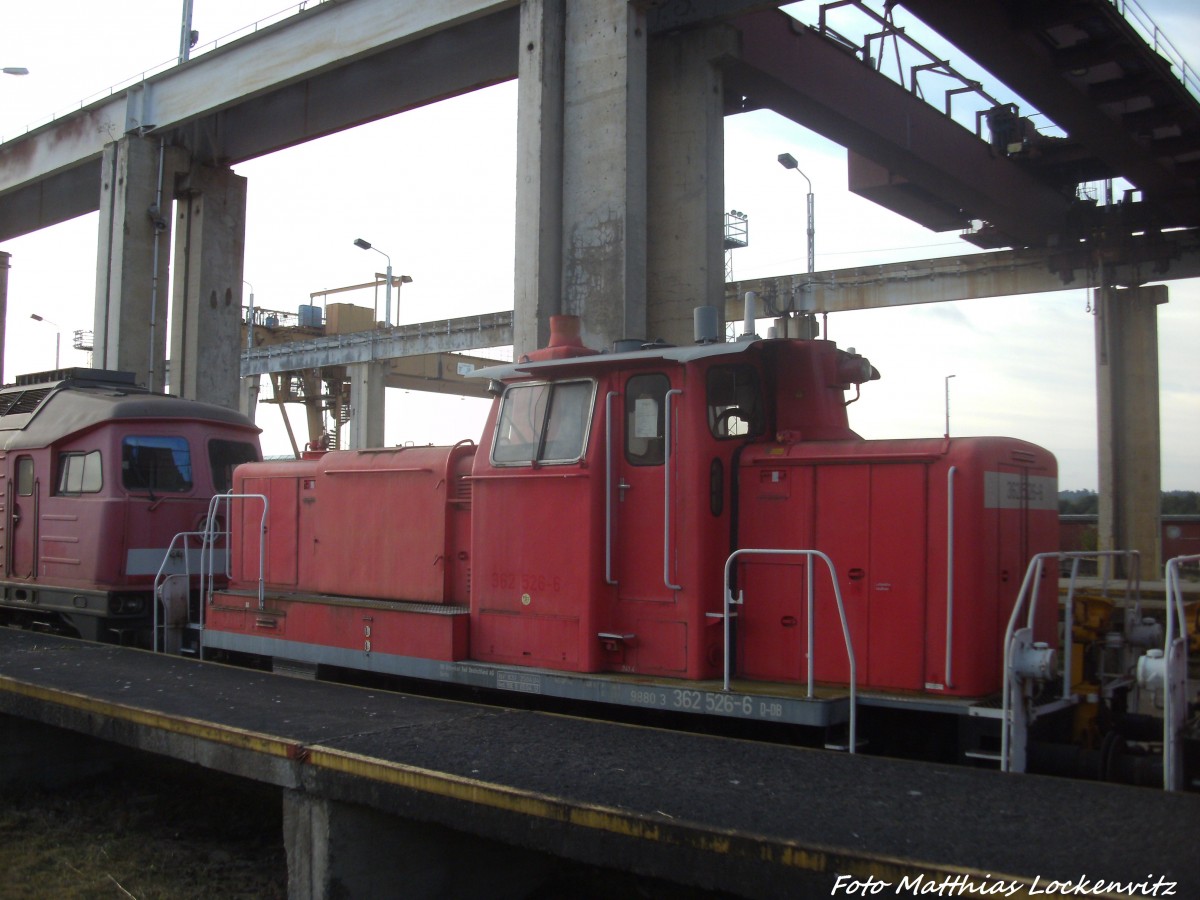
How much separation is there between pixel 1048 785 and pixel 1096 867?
1110 millimetres

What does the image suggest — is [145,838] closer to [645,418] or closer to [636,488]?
[636,488]

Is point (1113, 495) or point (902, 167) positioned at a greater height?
point (902, 167)

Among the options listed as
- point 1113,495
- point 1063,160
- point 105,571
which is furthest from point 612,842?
point 1113,495

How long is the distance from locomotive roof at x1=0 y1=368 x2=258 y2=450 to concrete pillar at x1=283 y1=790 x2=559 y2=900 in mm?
7920

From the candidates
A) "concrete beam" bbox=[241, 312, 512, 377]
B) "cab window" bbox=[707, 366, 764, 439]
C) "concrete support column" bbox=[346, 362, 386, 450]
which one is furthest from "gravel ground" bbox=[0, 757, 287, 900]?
"concrete support column" bbox=[346, 362, 386, 450]

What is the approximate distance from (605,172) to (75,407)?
6866 millimetres

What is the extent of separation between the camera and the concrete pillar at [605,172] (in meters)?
12.5

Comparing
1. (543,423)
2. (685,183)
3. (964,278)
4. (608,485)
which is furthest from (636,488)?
(964,278)

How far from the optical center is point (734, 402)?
6.41 metres

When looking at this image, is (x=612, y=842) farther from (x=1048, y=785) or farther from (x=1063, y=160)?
(x=1063, y=160)

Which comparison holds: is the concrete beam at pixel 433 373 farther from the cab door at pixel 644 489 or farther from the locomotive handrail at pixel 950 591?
the locomotive handrail at pixel 950 591

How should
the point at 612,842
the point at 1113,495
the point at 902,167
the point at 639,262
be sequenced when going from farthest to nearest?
the point at 1113,495
the point at 902,167
the point at 639,262
the point at 612,842

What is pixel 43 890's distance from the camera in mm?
5676

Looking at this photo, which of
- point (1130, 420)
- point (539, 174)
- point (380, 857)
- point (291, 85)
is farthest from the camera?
point (1130, 420)
